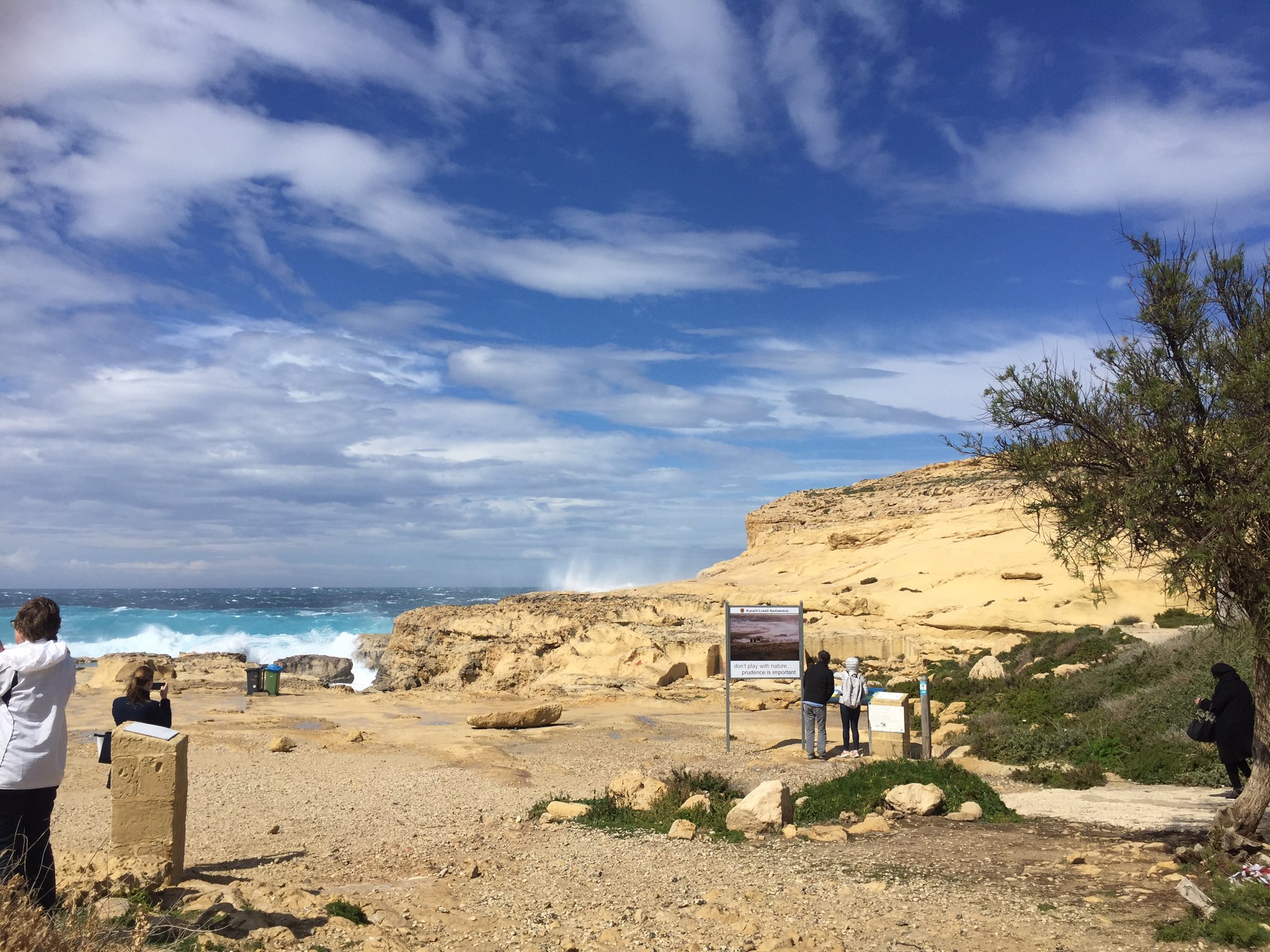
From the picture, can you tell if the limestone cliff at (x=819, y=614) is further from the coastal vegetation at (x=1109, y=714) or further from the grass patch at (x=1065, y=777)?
the grass patch at (x=1065, y=777)

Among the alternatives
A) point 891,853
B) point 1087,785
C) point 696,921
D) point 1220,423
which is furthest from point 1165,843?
point 696,921

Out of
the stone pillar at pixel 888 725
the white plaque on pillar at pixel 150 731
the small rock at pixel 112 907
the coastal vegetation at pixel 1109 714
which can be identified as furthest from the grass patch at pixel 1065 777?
the small rock at pixel 112 907

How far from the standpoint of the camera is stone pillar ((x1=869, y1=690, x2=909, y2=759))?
1373 centimetres

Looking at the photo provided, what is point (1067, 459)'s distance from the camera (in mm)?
7484

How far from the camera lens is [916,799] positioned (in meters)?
9.99

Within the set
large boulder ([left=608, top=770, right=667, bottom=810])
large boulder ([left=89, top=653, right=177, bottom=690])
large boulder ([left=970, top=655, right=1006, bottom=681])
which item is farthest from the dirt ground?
large boulder ([left=89, top=653, right=177, bottom=690])

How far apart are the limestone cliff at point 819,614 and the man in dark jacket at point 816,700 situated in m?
11.0

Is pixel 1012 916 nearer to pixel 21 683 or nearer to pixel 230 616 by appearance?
pixel 21 683

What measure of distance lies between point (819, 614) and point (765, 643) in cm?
1751

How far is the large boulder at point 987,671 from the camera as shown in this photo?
19531 mm

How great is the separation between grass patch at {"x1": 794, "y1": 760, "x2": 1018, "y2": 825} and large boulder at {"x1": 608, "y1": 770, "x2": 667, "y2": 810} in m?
1.67

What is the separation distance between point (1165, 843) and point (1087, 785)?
340 cm

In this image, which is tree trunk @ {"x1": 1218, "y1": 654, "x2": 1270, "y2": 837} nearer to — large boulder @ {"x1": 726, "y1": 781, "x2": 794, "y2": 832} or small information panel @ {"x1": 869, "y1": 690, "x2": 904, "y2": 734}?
large boulder @ {"x1": 726, "y1": 781, "x2": 794, "y2": 832}

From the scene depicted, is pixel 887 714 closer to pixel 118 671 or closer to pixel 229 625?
pixel 118 671
